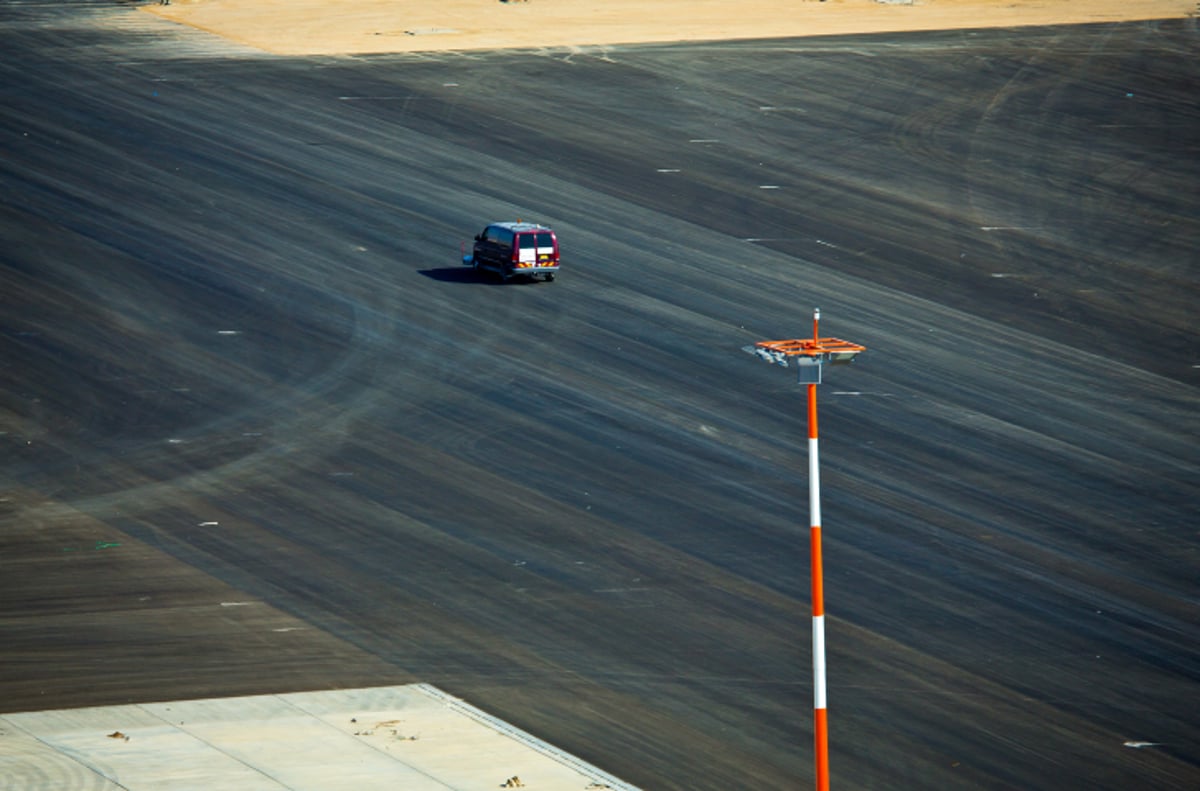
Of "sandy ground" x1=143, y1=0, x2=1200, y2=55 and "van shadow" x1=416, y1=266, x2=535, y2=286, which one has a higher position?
"sandy ground" x1=143, y1=0, x2=1200, y2=55

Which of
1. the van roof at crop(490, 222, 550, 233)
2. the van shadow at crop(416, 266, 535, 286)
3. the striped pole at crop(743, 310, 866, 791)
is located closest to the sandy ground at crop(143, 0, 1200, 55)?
the van shadow at crop(416, 266, 535, 286)

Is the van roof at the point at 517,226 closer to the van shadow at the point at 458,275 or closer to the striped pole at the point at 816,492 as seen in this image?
the van shadow at the point at 458,275

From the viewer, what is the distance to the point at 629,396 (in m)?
47.5

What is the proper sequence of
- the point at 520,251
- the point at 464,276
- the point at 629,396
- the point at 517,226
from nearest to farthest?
the point at 629,396, the point at 520,251, the point at 517,226, the point at 464,276

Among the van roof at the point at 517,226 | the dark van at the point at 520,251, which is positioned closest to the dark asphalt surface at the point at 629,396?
the dark van at the point at 520,251

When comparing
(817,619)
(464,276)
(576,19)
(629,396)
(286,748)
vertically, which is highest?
(576,19)

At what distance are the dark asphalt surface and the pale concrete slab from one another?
2.48 ft

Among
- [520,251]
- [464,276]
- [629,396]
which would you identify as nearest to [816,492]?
[629,396]

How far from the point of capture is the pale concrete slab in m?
25.6

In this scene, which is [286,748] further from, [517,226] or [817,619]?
[517,226]

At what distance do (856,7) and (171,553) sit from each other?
6752cm

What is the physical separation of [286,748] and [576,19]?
2647 inches

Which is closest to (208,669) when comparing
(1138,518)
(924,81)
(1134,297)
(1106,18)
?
(1138,518)

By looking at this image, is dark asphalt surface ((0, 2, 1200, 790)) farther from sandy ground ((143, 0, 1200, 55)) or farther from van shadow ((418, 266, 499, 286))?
sandy ground ((143, 0, 1200, 55))
